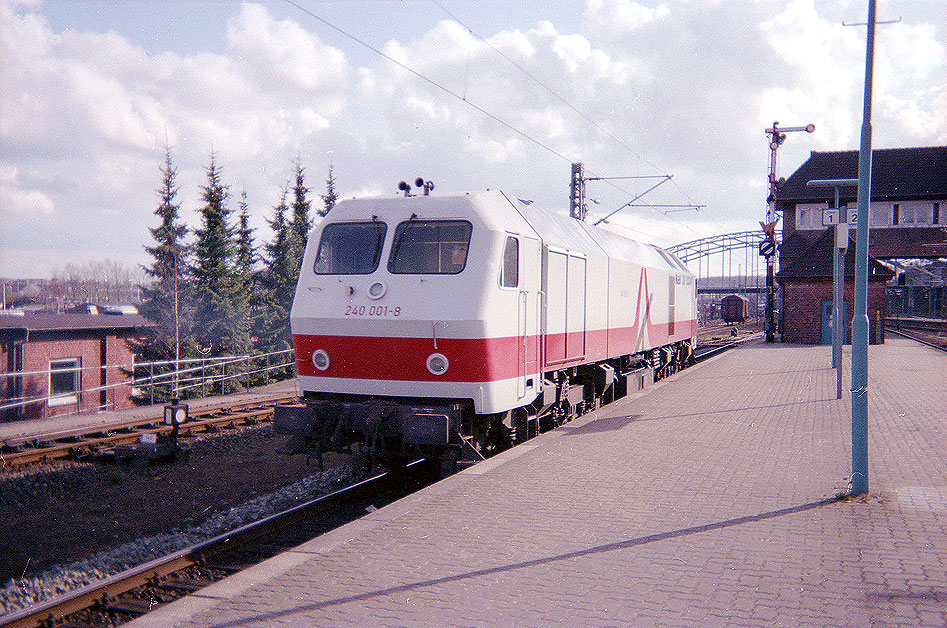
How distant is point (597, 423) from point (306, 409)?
16.5 feet

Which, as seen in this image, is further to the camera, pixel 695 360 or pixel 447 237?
pixel 695 360

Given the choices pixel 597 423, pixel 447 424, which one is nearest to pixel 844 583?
pixel 447 424

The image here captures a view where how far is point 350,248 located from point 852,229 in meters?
36.8

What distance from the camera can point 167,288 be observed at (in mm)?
26422

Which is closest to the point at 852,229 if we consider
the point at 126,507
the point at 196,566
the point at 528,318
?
the point at 528,318

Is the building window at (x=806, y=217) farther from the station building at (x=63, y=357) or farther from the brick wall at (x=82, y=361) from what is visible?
the brick wall at (x=82, y=361)

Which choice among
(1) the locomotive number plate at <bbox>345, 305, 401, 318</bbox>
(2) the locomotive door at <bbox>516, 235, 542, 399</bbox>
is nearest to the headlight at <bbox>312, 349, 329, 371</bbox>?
(1) the locomotive number plate at <bbox>345, 305, 401, 318</bbox>

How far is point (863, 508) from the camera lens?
663 cm

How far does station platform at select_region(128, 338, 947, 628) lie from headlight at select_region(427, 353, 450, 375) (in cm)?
124

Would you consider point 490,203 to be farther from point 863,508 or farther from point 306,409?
point 863,508

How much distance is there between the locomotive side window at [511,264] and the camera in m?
8.26

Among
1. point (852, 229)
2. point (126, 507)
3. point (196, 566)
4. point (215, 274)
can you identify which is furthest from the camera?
point (852, 229)

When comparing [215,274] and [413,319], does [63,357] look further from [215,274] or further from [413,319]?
[413,319]

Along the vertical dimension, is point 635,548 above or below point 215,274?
below
